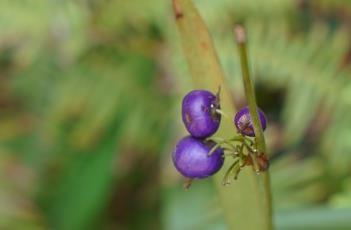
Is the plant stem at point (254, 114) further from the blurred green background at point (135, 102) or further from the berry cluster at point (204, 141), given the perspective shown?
the blurred green background at point (135, 102)

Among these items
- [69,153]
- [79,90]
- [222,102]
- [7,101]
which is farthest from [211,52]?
[7,101]

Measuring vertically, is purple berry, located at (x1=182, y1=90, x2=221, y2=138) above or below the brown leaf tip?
below

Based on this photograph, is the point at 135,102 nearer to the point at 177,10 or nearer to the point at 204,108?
the point at 177,10

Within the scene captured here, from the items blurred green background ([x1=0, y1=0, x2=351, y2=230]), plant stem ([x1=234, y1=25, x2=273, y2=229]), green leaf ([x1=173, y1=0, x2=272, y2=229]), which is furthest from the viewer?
blurred green background ([x1=0, y1=0, x2=351, y2=230])

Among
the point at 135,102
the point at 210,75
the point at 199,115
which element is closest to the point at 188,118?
the point at 199,115

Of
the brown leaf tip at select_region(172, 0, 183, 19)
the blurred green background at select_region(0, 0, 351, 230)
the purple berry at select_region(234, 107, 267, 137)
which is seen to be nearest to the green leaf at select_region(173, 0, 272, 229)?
the brown leaf tip at select_region(172, 0, 183, 19)

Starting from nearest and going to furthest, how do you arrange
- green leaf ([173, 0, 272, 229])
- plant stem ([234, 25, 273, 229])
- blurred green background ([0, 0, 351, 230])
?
plant stem ([234, 25, 273, 229]), green leaf ([173, 0, 272, 229]), blurred green background ([0, 0, 351, 230])

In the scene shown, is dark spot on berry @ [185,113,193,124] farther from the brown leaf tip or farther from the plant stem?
the brown leaf tip
